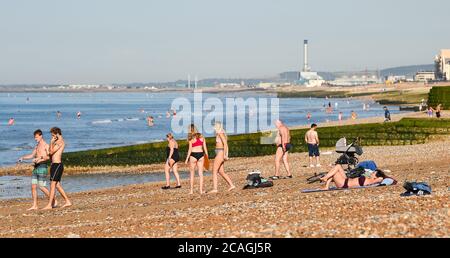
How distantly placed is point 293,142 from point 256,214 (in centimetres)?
2680

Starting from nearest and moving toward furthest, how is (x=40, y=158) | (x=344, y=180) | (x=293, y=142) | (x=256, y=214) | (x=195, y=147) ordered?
(x=256, y=214) < (x=40, y=158) < (x=344, y=180) < (x=195, y=147) < (x=293, y=142)

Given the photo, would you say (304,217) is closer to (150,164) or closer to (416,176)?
(416,176)

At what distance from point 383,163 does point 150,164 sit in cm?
1351

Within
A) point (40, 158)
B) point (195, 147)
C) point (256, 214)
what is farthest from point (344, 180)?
point (40, 158)

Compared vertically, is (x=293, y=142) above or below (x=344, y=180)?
below

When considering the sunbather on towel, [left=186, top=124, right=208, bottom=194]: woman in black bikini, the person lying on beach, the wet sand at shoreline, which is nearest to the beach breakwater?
the wet sand at shoreline

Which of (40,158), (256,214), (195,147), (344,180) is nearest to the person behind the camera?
(256,214)

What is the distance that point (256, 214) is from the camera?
14.2 metres

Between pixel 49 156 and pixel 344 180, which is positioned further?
pixel 344 180

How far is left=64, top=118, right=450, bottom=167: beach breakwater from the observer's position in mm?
39531

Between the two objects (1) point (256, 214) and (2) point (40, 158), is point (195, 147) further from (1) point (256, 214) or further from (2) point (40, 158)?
(1) point (256, 214)

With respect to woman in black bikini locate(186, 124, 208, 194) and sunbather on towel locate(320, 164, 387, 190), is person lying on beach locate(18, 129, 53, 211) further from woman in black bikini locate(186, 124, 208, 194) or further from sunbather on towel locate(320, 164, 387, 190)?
sunbather on towel locate(320, 164, 387, 190)

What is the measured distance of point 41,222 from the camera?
16.3 m
